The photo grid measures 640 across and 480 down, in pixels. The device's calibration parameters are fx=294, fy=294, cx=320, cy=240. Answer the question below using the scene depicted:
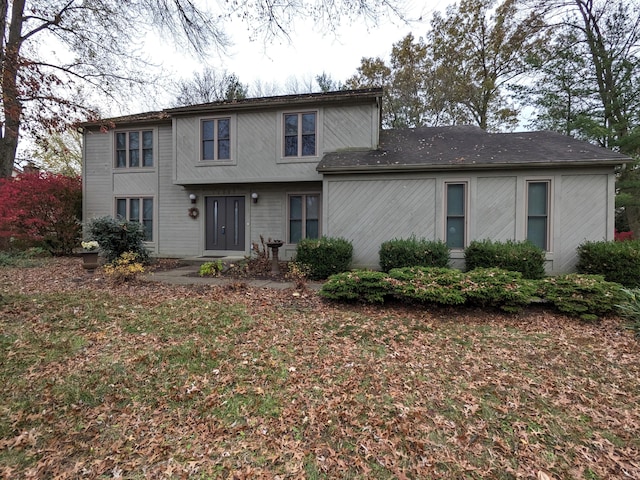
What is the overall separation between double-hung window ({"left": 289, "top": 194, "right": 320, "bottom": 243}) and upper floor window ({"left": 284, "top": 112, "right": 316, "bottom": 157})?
1513mm

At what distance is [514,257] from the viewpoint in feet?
21.6

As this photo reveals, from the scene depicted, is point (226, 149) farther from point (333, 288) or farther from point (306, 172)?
point (333, 288)

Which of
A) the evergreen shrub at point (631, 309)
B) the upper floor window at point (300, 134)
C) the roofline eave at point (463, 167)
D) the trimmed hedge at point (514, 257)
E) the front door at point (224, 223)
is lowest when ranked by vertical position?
the evergreen shrub at point (631, 309)

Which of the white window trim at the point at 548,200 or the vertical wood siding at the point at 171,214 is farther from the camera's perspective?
the vertical wood siding at the point at 171,214

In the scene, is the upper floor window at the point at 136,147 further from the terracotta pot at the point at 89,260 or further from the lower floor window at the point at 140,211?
the terracotta pot at the point at 89,260

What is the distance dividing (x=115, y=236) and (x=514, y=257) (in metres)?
10.4

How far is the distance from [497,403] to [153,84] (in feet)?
38.9

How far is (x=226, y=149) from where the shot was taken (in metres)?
10.3

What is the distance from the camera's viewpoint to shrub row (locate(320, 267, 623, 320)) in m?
4.79

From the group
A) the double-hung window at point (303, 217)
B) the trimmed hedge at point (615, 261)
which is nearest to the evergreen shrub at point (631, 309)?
the trimmed hedge at point (615, 261)

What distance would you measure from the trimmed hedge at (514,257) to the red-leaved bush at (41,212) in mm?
13466

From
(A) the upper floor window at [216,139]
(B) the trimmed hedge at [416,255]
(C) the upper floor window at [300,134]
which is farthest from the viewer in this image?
(A) the upper floor window at [216,139]

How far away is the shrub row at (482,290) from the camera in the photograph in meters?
4.79

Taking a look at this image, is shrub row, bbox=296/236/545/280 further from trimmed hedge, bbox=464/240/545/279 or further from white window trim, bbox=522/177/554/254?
white window trim, bbox=522/177/554/254
